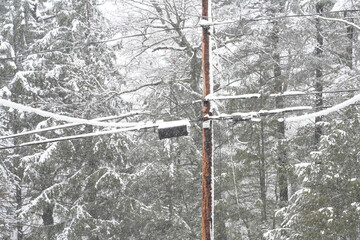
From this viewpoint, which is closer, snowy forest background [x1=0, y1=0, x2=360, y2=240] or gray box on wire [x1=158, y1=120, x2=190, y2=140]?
gray box on wire [x1=158, y1=120, x2=190, y2=140]

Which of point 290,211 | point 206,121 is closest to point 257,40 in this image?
point 290,211

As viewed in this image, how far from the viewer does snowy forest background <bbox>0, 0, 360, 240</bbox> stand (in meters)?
11.0

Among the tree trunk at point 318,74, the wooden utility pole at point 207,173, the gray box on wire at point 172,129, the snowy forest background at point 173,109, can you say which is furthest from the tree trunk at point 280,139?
the gray box on wire at point 172,129

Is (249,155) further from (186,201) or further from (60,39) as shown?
(60,39)

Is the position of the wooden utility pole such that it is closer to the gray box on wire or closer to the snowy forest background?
the gray box on wire

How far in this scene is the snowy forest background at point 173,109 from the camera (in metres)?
11.0

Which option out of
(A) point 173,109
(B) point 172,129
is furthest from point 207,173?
(A) point 173,109

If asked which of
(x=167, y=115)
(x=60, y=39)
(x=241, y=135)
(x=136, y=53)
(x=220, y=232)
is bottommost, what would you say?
(x=220, y=232)

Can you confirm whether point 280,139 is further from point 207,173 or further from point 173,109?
point 207,173

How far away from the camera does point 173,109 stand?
12.7 m

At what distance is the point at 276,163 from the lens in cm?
1061

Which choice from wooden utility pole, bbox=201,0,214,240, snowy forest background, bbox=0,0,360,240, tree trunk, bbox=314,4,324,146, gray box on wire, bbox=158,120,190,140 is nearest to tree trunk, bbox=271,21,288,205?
snowy forest background, bbox=0,0,360,240

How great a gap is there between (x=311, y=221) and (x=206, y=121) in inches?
157

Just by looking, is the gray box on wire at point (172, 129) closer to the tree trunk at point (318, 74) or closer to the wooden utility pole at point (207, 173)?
the wooden utility pole at point (207, 173)
